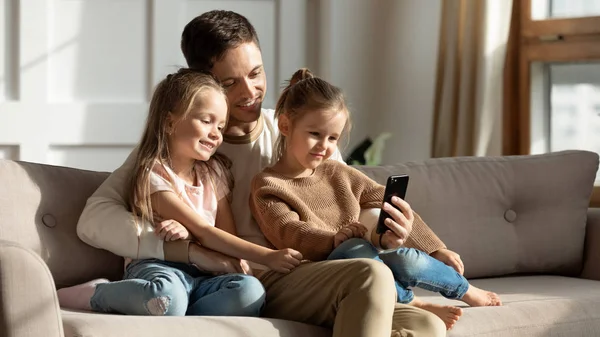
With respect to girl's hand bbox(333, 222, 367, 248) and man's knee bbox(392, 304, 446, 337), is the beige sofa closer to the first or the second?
man's knee bbox(392, 304, 446, 337)

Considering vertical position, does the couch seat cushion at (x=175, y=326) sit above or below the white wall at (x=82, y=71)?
below

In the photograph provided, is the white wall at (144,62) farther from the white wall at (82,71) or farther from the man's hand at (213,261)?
the man's hand at (213,261)

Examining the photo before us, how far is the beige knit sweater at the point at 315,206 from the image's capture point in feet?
6.82

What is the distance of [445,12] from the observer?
13.2 feet

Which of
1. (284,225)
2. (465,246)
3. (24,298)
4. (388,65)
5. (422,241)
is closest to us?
(24,298)

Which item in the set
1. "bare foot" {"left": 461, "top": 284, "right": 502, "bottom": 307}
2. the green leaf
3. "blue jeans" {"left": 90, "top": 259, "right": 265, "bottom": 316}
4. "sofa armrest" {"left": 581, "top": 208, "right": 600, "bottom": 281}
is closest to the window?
the green leaf

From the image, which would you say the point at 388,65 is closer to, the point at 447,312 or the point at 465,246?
the point at 465,246

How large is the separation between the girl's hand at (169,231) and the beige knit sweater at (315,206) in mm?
232

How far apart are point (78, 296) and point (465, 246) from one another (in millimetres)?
1126

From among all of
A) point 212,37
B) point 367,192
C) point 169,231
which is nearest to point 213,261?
point 169,231

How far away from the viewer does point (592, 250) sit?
2738 mm

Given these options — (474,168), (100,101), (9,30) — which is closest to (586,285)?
(474,168)

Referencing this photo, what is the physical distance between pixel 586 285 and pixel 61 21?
7.12ft

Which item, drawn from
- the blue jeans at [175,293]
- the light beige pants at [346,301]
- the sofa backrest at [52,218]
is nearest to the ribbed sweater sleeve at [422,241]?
the light beige pants at [346,301]
